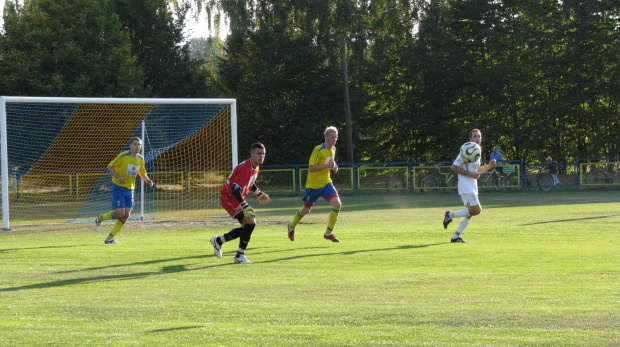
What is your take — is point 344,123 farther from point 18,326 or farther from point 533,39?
point 18,326

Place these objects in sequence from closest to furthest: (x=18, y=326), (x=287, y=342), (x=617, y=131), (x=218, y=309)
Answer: (x=287, y=342) → (x=18, y=326) → (x=218, y=309) → (x=617, y=131)

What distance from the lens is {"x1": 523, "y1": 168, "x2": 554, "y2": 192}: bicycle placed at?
3419cm

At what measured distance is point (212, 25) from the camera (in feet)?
147

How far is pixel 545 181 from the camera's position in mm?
34250

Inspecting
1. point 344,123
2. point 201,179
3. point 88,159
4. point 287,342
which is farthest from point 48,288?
point 344,123

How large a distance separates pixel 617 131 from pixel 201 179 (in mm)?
24626

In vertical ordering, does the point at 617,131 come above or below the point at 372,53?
below

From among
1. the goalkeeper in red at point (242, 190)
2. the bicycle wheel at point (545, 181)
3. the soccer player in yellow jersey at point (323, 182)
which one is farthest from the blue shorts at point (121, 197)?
the bicycle wheel at point (545, 181)

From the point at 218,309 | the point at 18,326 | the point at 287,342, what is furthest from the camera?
the point at 218,309

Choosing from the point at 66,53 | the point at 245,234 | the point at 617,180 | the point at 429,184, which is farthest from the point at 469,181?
the point at 66,53

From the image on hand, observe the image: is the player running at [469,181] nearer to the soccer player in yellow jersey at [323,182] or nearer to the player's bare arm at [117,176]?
the soccer player in yellow jersey at [323,182]

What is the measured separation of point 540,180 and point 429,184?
492 cm

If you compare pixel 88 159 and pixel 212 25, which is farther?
pixel 212 25

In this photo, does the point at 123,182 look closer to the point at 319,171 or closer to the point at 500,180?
the point at 319,171
